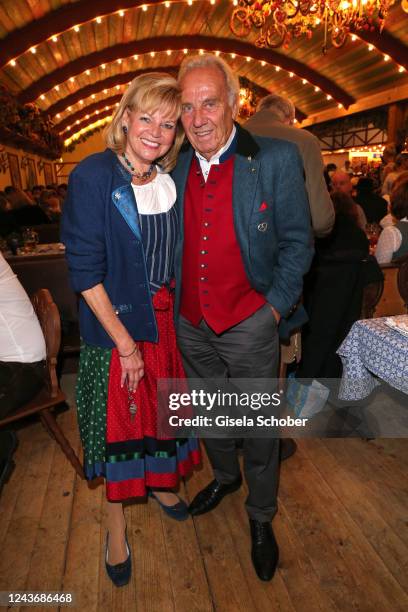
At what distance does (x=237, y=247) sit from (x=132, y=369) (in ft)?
2.06

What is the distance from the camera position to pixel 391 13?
965 cm

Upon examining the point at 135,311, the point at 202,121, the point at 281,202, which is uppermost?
the point at 202,121

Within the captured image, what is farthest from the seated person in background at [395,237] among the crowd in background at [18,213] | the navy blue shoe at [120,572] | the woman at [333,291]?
the crowd in background at [18,213]

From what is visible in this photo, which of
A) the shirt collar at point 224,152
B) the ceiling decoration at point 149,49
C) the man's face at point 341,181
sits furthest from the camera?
the ceiling decoration at point 149,49

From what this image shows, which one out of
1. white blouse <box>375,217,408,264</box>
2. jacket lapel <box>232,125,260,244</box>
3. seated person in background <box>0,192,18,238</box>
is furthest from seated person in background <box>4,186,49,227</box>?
jacket lapel <box>232,125,260,244</box>

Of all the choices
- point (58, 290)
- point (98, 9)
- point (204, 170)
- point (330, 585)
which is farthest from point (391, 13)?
point (330, 585)

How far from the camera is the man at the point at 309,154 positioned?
262cm

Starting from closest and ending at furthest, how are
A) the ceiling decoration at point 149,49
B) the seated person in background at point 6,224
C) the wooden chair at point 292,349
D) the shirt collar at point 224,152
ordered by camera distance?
the shirt collar at point 224,152 → the wooden chair at point 292,349 → the seated person in background at point 6,224 → the ceiling decoration at point 149,49

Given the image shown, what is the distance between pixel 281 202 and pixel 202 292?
47cm

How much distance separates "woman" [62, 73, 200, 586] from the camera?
156cm

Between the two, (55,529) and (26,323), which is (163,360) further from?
(55,529)

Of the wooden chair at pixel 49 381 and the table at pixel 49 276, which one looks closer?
the wooden chair at pixel 49 381

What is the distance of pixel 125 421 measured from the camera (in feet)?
5.92

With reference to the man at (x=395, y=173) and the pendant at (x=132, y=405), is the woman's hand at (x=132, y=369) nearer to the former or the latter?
the pendant at (x=132, y=405)
